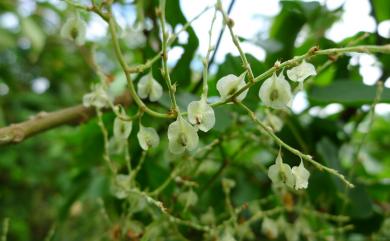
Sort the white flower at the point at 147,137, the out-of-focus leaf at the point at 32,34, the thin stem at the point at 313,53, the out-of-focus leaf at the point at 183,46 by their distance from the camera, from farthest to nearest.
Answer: the out-of-focus leaf at the point at 32,34, the out-of-focus leaf at the point at 183,46, the white flower at the point at 147,137, the thin stem at the point at 313,53

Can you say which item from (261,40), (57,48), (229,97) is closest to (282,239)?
(261,40)

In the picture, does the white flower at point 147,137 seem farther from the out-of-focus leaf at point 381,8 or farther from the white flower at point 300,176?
the out-of-focus leaf at point 381,8

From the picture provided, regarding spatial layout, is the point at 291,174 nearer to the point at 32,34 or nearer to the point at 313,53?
the point at 313,53

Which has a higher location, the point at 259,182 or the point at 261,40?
the point at 261,40

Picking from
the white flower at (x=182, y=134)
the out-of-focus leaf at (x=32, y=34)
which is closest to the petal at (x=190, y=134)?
the white flower at (x=182, y=134)

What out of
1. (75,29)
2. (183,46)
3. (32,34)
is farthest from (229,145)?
(32,34)

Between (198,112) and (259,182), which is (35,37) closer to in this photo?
(259,182)

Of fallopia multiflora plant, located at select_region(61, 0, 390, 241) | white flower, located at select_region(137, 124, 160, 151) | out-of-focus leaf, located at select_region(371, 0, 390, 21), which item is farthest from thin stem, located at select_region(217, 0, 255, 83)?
out-of-focus leaf, located at select_region(371, 0, 390, 21)
